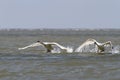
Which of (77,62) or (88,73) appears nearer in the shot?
(88,73)

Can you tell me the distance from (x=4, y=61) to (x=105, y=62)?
6016 millimetres

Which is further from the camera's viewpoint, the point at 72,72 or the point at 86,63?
the point at 86,63

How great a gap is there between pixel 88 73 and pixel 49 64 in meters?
4.80

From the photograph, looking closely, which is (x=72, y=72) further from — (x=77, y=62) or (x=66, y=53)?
(x=66, y=53)

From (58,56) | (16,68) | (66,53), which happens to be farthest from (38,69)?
(66,53)

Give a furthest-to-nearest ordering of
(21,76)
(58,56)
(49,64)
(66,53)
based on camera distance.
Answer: (66,53) < (58,56) < (49,64) < (21,76)

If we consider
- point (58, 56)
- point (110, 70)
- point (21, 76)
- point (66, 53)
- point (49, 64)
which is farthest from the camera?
point (66, 53)

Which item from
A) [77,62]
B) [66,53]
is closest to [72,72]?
[77,62]

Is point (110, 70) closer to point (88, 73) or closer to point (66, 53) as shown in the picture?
point (88, 73)

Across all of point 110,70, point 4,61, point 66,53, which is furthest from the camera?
point 66,53

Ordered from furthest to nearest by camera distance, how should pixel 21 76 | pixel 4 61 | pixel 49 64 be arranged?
pixel 4 61
pixel 49 64
pixel 21 76

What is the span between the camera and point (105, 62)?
31.2m

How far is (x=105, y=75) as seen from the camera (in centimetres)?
2545

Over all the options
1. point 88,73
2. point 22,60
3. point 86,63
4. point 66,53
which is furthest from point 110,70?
point 66,53
